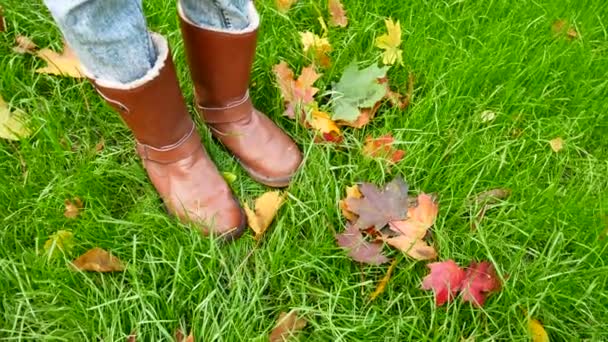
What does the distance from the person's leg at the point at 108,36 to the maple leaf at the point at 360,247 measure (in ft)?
1.78

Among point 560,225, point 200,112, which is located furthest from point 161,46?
point 560,225

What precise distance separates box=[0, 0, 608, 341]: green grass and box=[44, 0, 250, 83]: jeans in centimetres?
37

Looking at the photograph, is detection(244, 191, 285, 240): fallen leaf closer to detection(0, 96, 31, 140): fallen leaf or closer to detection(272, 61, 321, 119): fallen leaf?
detection(272, 61, 321, 119): fallen leaf

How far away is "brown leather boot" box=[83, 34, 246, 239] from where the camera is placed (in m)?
1.27

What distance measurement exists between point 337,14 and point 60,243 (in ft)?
Answer: 3.27

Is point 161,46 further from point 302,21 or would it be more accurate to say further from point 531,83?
point 531,83

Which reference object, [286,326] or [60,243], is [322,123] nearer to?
[286,326]

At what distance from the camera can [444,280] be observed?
1.27 m

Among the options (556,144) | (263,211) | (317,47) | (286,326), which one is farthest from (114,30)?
(556,144)

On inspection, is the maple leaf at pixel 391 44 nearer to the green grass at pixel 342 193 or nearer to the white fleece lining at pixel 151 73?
the green grass at pixel 342 193

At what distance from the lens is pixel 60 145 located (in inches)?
59.1

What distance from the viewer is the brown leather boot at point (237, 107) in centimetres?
132

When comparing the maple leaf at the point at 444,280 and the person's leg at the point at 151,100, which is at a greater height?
the person's leg at the point at 151,100

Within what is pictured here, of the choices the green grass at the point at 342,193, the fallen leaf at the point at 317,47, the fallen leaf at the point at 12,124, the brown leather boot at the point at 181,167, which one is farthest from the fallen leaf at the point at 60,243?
the fallen leaf at the point at 317,47
